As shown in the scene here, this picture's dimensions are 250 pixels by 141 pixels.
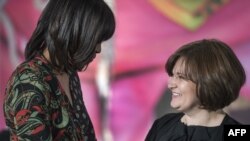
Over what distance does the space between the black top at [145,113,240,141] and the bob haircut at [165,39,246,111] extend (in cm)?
7

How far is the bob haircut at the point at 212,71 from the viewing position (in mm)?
1284

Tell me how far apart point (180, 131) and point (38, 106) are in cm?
56

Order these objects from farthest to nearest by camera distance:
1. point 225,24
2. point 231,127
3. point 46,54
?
1. point 225,24
2. point 231,127
3. point 46,54

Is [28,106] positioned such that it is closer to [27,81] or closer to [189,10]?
[27,81]

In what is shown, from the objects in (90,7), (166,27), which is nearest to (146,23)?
(166,27)

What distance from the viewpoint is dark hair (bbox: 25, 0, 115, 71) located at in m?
1.03

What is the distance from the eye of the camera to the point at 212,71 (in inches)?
50.5

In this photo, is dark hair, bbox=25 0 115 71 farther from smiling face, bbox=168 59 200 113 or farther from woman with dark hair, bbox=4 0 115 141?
smiling face, bbox=168 59 200 113

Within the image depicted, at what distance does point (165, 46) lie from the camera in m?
2.61

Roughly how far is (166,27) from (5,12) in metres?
1.02

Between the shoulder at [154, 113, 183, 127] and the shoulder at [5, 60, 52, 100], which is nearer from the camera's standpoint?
the shoulder at [5, 60, 52, 100]

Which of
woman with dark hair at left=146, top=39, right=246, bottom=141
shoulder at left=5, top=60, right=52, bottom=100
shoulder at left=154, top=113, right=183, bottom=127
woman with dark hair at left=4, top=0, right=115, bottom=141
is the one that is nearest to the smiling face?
woman with dark hair at left=146, top=39, right=246, bottom=141

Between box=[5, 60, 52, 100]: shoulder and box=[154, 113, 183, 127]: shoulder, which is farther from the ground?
box=[5, 60, 52, 100]: shoulder

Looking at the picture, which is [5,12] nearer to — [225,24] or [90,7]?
[225,24]
